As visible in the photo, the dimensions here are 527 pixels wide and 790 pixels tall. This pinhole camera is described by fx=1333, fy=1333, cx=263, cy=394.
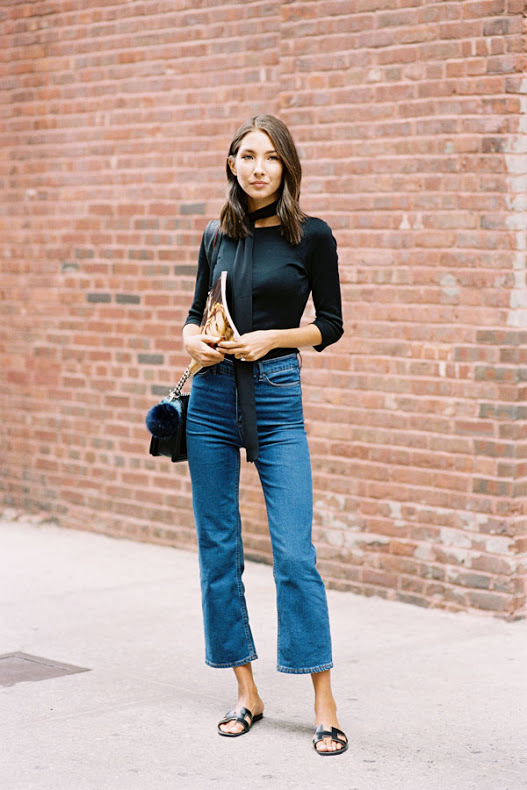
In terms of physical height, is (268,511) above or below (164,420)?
below

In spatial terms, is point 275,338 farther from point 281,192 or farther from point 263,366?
point 281,192

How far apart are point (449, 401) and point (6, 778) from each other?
2.94 metres

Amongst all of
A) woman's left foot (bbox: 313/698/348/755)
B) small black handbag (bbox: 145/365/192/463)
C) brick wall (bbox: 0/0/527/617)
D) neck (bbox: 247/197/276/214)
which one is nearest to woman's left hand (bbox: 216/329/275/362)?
small black handbag (bbox: 145/365/192/463)

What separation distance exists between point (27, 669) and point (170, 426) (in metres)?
1.45

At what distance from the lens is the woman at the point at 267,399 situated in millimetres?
4391

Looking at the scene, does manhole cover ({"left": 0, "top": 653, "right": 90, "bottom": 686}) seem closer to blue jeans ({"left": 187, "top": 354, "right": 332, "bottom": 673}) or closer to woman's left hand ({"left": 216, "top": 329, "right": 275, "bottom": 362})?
blue jeans ({"left": 187, "top": 354, "right": 332, "bottom": 673})

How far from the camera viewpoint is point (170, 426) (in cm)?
453

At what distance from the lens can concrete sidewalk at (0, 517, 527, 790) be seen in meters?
4.18

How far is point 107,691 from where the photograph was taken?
5066 mm

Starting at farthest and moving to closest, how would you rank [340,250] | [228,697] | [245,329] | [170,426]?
[340,250] < [228,697] < [170,426] < [245,329]

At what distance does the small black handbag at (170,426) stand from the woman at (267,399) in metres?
0.04

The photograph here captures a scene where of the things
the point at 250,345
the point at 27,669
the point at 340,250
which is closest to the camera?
the point at 250,345

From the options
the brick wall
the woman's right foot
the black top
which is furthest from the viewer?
the brick wall

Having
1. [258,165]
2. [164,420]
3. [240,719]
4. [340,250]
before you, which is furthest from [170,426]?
[340,250]
